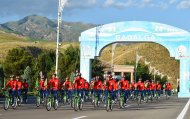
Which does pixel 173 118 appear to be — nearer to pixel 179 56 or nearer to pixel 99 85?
pixel 99 85

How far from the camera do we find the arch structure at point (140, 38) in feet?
195

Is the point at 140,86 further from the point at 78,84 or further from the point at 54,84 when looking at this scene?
the point at 54,84

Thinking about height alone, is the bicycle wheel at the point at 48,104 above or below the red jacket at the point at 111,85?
below

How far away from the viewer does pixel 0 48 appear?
456ft

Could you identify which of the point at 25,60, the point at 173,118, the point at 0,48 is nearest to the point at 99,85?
the point at 173,118

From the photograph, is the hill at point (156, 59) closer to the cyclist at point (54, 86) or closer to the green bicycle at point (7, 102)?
the green bicycle at point (7, 102)

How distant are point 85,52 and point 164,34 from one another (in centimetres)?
897

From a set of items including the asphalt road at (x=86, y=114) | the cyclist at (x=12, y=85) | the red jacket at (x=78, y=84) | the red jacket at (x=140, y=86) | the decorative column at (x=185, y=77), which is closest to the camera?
the asphalt road at (x=86, y=114)

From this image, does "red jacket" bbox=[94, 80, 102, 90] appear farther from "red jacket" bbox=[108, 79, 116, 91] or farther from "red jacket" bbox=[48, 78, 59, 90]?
"red jacket" bbox=[48, 78, 59, 90]

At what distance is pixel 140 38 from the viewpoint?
194ft

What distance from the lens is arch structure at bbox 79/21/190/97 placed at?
59.4 m

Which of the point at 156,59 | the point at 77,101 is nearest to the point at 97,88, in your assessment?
the point at 77,101

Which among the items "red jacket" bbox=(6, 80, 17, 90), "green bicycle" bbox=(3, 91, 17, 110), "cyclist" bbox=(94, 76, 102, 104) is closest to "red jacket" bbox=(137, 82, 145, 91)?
"cyclist" bbox=(94, 76, 102, 104)

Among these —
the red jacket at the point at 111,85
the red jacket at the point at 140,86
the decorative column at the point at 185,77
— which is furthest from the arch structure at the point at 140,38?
the red jacket at the point at 111,85
